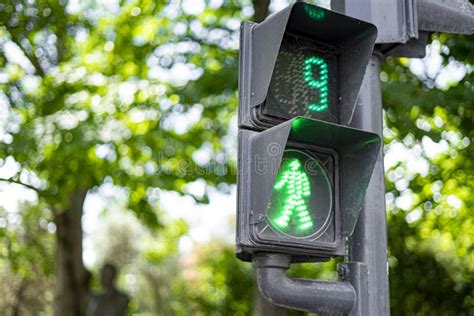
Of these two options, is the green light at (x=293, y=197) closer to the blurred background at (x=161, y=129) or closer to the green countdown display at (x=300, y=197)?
the green countdown display at (x=300, y=197)

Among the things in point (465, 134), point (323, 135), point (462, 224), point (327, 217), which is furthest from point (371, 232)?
point (462, 224)

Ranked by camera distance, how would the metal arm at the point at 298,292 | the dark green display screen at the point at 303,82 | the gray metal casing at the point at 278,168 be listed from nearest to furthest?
the gray metal casing at the point at 278,168, the metal arm at the point at 298,292, the dark green display screen at the point at 303,82

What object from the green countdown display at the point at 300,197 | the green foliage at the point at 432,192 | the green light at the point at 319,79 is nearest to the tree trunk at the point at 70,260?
the green foliage at the point at 432,192

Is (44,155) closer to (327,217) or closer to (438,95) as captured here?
(438,95)

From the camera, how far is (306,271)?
15.1m

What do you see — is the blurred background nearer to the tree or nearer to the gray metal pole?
Answer: the tree

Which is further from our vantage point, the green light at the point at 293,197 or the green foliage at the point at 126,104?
the green foliage at the point at 126,104

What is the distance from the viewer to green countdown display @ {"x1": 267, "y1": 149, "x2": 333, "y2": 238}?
231 centimetres

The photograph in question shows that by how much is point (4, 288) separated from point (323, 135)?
18108 mm

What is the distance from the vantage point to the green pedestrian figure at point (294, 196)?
7.59 feet

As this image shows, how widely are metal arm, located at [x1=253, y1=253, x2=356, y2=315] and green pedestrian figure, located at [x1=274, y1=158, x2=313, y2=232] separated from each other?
0.13 metres

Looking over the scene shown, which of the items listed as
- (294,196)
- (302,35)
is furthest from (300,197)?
(302,35)

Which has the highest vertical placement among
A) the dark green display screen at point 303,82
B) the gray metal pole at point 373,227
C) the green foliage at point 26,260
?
the dark green display screen at point 303,82

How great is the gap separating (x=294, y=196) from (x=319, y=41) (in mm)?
620
